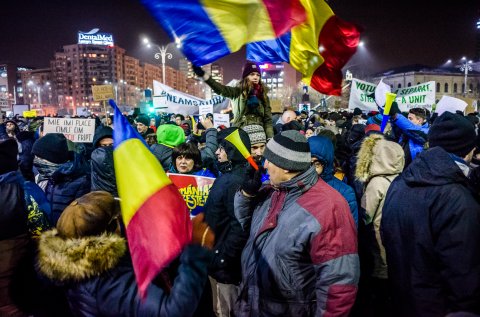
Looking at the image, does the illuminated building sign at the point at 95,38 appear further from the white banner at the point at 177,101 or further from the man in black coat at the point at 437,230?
the man in black coat at the point at 437,230

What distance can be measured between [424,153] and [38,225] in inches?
136

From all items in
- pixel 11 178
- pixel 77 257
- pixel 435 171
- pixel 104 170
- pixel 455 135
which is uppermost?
pixel 455 135

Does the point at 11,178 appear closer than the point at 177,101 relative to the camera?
Yes

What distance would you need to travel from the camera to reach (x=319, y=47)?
15.3 ft

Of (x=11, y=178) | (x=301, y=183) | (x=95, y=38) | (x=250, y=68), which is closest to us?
(x=301, y=183)

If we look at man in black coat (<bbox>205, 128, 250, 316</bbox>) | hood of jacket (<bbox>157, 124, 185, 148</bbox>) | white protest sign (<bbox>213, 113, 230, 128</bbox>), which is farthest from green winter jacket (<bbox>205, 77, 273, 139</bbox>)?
white protest sign (<bbox>213, 113, 230, 128</bbox>)

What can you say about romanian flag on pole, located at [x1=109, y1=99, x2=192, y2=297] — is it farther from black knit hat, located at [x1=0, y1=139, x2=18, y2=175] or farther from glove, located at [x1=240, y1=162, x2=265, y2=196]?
black knit hat, located at [x1=0, y1=139, x2=18, y2=175]

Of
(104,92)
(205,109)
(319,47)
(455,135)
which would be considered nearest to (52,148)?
(319,47)

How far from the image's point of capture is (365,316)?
14.4ft

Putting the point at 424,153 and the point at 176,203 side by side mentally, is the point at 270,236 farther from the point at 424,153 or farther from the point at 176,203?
the point at 424,153

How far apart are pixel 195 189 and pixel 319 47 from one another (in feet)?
7.58

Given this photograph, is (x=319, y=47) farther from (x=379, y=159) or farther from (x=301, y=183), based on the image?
(x=301, y=183)

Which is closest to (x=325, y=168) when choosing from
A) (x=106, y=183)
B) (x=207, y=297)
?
(x=207, y=297)

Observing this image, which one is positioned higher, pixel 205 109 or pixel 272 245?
pixel 205 109
